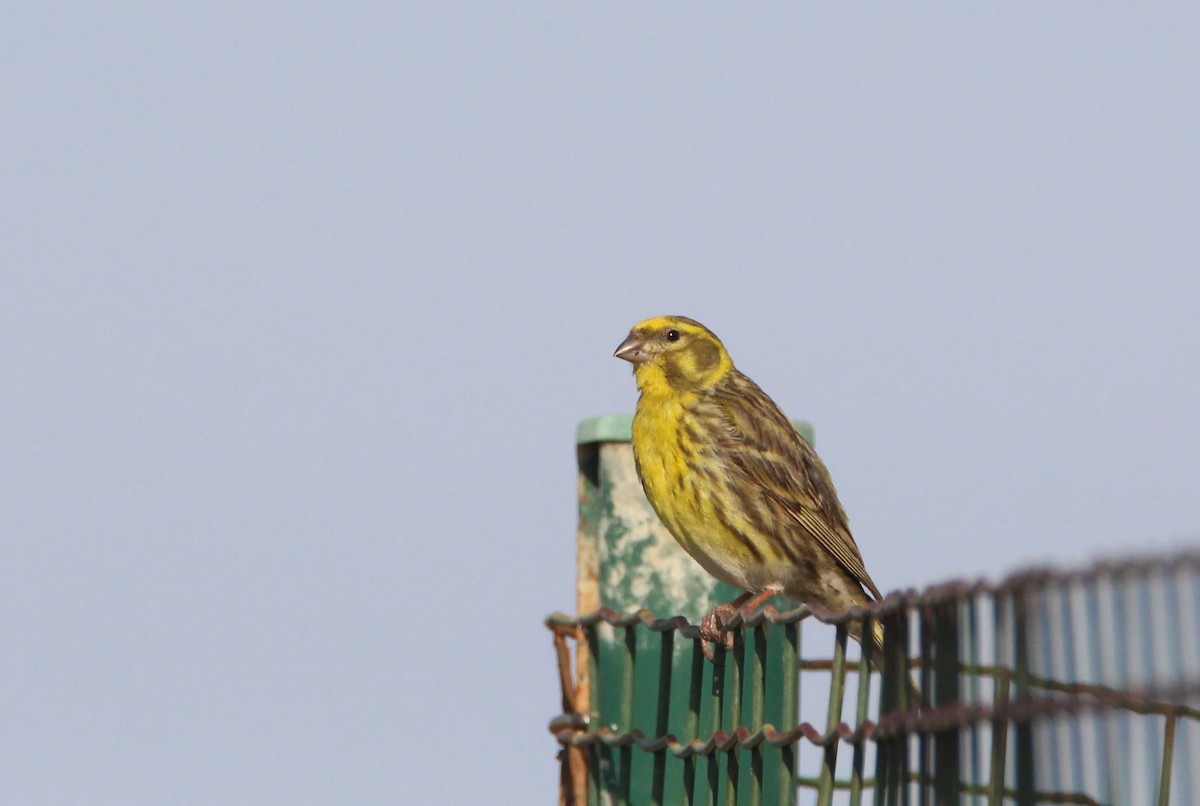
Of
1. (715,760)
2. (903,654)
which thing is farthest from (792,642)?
(903,654)

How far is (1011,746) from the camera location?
8.98 ft

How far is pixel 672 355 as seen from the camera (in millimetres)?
8094

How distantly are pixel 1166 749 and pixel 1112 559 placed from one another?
250 millimetres

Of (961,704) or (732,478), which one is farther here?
(732,478)

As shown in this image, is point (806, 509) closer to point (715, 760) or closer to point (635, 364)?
point (635, 364)

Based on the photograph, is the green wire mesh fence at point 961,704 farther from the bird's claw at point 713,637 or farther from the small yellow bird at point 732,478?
the small yellow bird at point 732,478

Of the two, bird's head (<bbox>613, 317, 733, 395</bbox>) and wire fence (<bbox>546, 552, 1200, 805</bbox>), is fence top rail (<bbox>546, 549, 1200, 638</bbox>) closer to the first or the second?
wire fence (<bbox>546, 552, 1200, 805</bbox>)

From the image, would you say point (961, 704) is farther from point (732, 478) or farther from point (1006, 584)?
point (732, 478)

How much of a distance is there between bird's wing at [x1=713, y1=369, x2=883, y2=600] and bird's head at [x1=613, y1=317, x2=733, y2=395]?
11 centimetres

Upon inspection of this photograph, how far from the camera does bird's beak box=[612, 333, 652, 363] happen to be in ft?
26.3

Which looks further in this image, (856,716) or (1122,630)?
(856,716)

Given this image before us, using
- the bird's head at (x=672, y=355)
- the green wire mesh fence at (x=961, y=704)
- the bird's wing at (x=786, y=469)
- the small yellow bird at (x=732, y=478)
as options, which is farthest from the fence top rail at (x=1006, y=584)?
the bird's head at (x=672, y=355)

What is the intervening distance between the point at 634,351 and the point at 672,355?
0.15 metres

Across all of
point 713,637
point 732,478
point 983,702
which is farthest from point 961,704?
point 732,478
